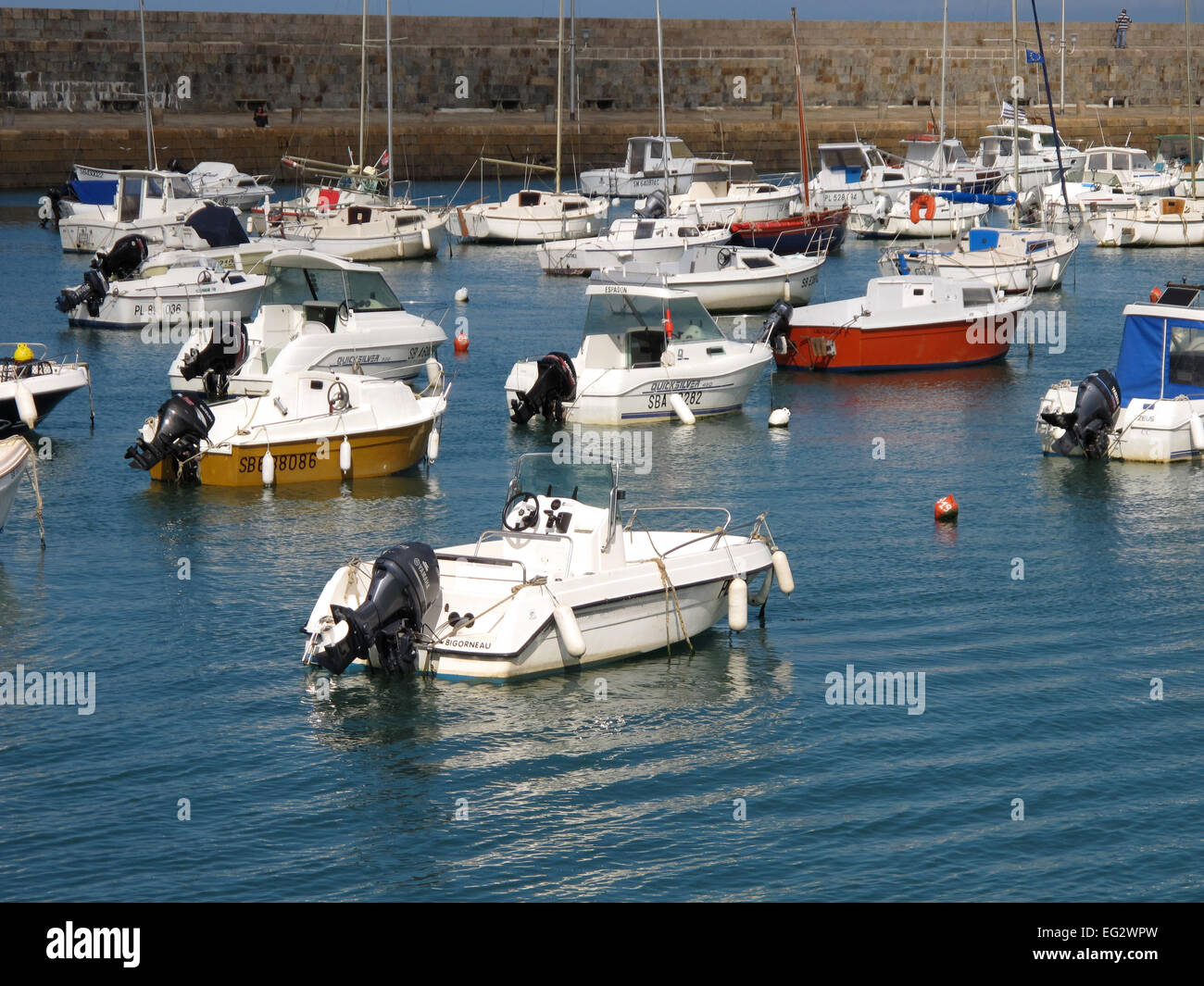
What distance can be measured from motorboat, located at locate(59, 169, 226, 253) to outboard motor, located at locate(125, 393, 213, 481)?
25.4 metres

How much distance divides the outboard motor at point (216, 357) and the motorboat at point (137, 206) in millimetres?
20237

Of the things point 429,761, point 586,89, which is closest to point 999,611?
point 429,761

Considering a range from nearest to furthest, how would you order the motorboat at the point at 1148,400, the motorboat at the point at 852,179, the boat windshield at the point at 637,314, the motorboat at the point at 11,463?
1. the motorboat at the point at 11,463
2. the motorboat at the point at 1148,400
3. the boat windshield at the point at 637,314
4. the motorboat at the point at 852,179

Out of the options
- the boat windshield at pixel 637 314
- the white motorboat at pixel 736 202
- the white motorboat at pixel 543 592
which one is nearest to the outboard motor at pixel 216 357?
the boat windshield at pixel 637 314

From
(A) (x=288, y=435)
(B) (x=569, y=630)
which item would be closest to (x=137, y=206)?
(A) (x=288, y=435)

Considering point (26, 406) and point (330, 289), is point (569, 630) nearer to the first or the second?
point (26, 406)

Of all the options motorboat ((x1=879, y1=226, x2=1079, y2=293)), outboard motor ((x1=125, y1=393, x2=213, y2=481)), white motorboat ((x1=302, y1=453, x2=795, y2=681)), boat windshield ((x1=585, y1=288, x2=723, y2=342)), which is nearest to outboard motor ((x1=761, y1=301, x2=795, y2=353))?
boat windshield ((x1=585, y1=288, x2=723, y2=342))

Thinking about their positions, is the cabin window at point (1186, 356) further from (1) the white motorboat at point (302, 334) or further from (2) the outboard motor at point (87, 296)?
(2) the outboard motor at point (87, 296)

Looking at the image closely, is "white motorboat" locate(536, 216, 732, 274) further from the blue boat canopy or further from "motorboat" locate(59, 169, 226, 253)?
the blue boat canopy

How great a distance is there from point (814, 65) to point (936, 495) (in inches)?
2416

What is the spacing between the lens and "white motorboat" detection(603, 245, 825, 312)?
35.0 metres

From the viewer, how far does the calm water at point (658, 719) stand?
1217 cm
